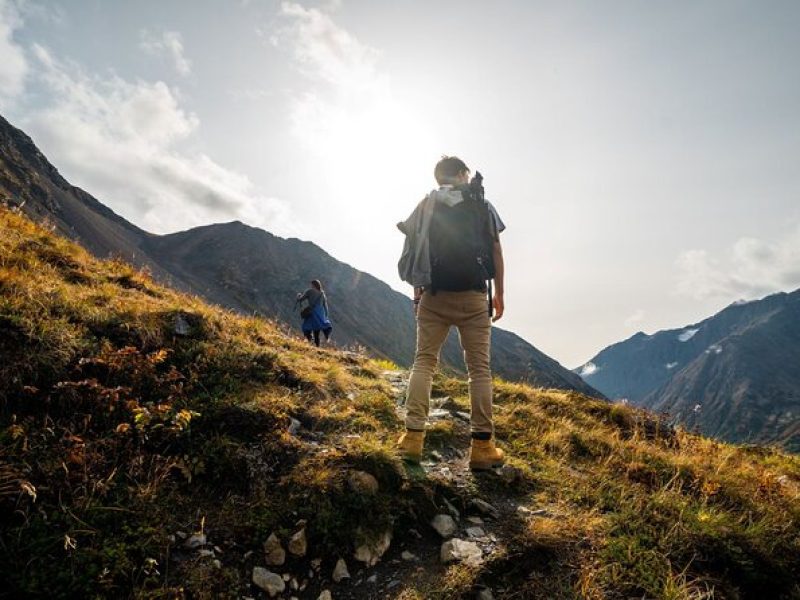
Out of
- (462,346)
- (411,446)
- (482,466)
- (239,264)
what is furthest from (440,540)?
(239,264)

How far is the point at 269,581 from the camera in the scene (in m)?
3.13

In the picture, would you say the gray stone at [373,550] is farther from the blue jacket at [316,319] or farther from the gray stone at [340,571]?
the blue jacket at [316,319]

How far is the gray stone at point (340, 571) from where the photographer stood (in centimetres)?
332

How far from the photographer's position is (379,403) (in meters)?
6.36

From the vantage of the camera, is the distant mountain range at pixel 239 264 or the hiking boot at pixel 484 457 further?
the distant mountain range at pixel 239 264

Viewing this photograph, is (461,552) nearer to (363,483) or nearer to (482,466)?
(363,483)

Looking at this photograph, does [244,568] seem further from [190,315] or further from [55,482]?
[190,315]

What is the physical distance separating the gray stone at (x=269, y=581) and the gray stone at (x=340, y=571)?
375 mm

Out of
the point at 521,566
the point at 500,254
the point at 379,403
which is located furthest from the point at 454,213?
the point at 521,566

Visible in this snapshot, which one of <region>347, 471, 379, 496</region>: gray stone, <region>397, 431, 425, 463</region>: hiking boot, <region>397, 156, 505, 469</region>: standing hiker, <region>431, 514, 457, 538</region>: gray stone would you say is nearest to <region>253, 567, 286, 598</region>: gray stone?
<region>347, 471, 379, 496</region>: gray stone

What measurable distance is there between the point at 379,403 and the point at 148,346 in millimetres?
2994

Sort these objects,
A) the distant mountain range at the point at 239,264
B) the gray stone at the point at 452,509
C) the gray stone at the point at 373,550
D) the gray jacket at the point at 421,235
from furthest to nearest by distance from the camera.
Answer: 1. the distant mountain range at the point at 239,264
2. the gray jacket at the point at 421,235
3. the gray stone at the point at 452,509
4. the gray stone at the point at 373,550

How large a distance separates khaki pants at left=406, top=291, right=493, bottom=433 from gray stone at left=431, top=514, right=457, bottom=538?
1.16 m

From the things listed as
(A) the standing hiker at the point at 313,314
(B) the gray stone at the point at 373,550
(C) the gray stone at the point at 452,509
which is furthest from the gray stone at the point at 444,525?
(A) the standing hiker at the point at 313,314
